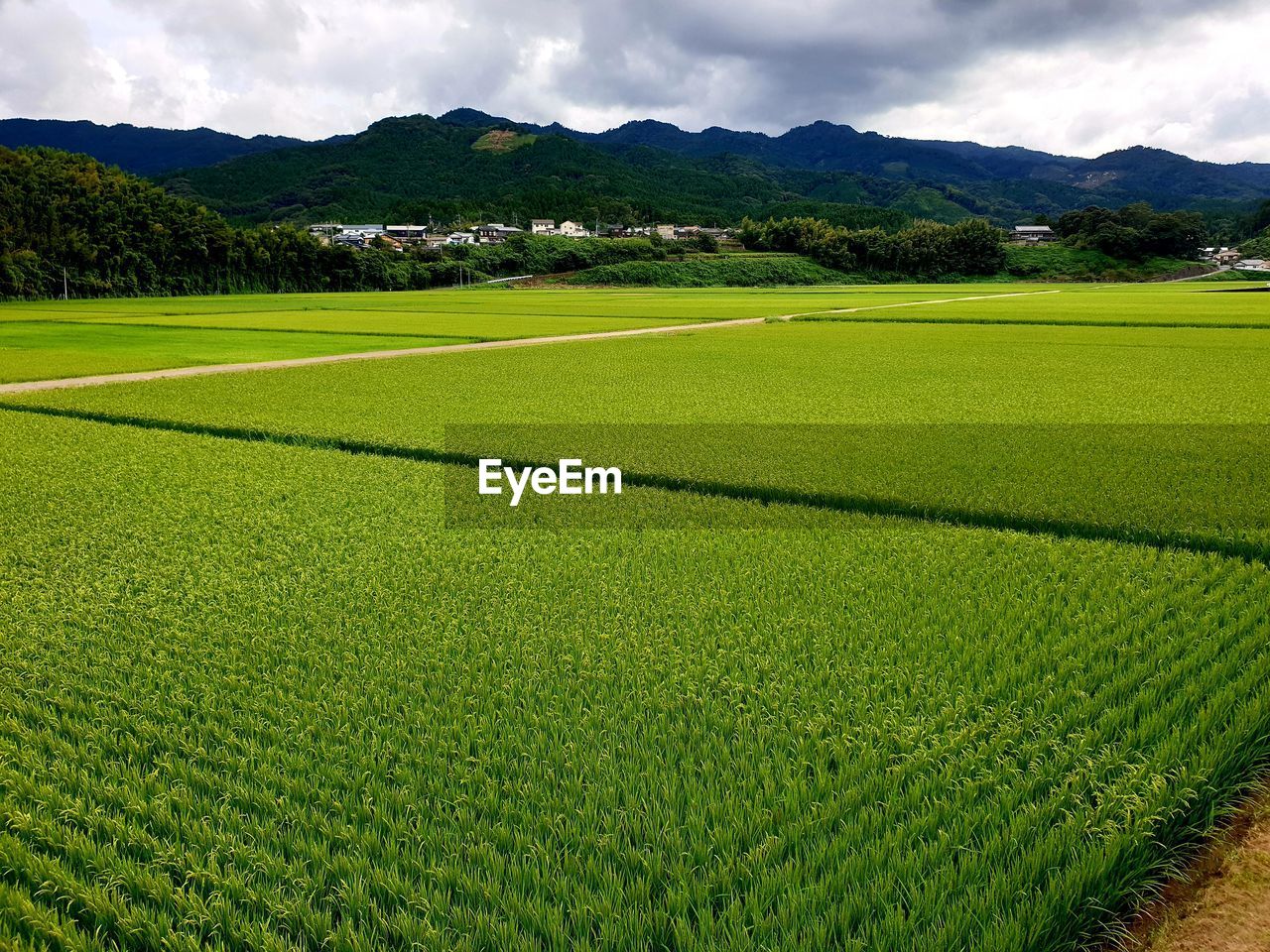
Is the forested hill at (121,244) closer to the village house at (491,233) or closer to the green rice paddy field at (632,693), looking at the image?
the village house at (491,233)

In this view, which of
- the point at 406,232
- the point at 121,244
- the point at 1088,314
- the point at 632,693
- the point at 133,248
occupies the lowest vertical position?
the point at 632,693

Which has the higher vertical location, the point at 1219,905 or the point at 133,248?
the point at 133,248

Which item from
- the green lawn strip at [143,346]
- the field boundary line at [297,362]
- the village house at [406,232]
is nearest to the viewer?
the field boundary line at [297,362]

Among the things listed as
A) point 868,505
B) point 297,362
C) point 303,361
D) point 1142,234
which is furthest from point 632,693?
point 1142,234

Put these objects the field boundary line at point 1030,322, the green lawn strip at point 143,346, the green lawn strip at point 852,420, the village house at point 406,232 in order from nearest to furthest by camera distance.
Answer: the green lawn strip at point 852,420 → the green lawn strip at point 143,346 → the field boundary line at point 1030,322 → the village house at point 406,232

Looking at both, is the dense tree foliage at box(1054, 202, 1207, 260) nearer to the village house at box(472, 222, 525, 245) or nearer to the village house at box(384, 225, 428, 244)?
the village house at box(472, 222, 525, 245)

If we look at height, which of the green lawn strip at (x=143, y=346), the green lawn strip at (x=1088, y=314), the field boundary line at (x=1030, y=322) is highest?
the green lawn strip at (x=1088, y=314)

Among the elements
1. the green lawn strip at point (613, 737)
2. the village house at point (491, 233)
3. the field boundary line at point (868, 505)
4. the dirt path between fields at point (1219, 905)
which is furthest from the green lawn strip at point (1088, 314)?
the village house at point (491, 233)

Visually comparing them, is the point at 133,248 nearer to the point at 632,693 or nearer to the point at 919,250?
the point at 919,250
